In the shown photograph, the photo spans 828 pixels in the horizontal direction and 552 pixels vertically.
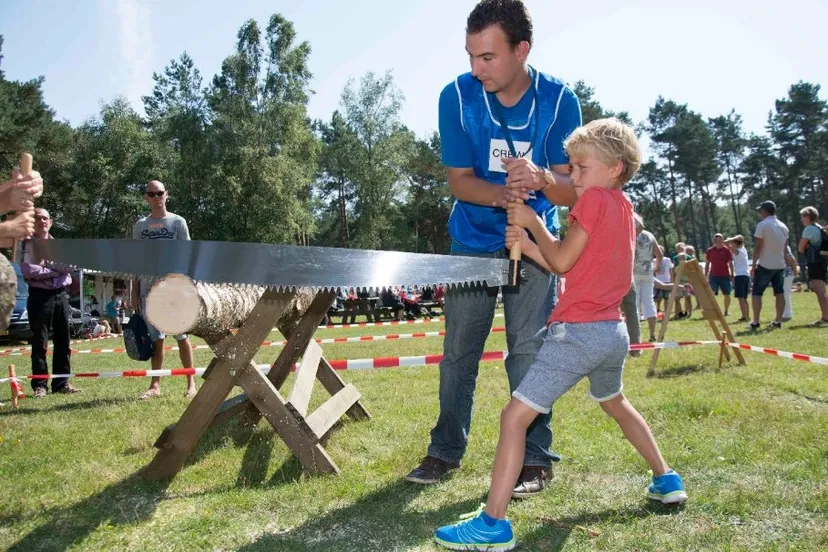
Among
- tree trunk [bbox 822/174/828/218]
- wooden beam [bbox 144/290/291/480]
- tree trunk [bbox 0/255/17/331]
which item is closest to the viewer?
tree trunk [bbox 0/255/17/331]

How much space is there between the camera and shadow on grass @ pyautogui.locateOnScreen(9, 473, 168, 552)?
3004 mm

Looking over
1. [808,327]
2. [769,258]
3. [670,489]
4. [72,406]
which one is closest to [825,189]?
[808,327]

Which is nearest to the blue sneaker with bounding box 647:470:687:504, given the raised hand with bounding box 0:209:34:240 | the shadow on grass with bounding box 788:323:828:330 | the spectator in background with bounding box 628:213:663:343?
the raised hand with bounding box 0:209:34:240

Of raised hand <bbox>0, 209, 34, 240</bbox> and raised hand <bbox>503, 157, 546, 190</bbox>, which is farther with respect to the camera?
raised hand <bbox>0, 209, 34, 240</bbox>

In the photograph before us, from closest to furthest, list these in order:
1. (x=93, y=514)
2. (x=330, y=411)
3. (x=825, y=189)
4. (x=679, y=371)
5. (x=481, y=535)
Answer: (x=481, y=535) → (x=93, y=514) → (x=330, y=411) → (x=679, y=371) → (x=825, y=189)

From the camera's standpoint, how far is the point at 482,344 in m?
3.66

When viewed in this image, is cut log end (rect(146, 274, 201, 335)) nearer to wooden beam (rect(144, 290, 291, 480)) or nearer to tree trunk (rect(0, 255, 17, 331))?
wooden beam (rect(144, 290, 291, 480))

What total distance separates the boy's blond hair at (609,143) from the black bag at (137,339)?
3563 mm

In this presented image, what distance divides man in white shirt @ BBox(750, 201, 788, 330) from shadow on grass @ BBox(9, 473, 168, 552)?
10.8 m

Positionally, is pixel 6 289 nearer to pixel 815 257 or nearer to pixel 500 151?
pixel 500 151

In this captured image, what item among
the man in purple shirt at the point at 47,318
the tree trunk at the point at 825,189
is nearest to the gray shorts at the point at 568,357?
the man in purple shirt at the point at 47,318

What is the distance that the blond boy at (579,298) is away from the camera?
2.74 metres

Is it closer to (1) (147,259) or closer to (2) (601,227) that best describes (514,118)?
(2) (601,227)

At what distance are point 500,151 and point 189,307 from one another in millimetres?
1788
